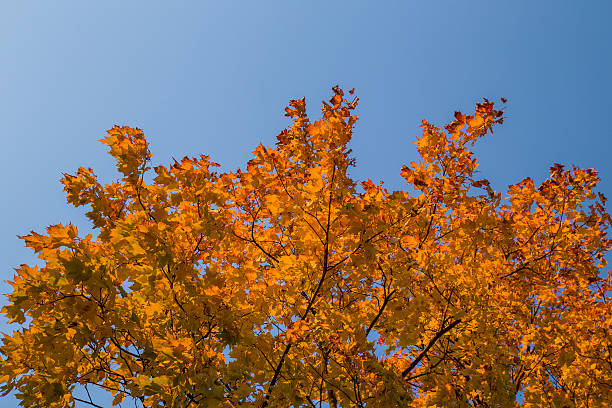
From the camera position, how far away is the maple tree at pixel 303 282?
291 cm

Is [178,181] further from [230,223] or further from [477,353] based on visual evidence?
[477,353]

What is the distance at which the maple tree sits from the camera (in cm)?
291

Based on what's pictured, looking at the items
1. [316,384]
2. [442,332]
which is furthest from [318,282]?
[442,332]

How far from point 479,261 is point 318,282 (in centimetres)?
210

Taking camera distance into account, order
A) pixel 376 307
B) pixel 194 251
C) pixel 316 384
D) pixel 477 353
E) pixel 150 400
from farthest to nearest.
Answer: pixel 376 307
pixel 477 353
pixel 316 384
pixel 194 251
pixel 150 400

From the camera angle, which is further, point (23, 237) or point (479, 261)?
point (479, 261)

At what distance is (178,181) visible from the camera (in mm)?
3414

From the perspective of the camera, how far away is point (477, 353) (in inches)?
169

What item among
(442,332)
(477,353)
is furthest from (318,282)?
(477,353)

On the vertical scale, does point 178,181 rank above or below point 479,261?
above

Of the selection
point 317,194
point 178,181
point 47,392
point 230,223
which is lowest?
point 47,392

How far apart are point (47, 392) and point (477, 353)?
419 cm

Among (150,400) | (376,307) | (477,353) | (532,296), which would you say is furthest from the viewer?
(532,296)

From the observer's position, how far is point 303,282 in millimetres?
3654
